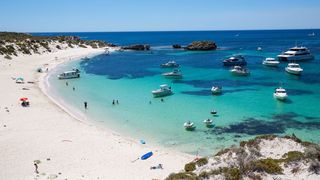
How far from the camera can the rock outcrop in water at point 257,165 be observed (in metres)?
16.6

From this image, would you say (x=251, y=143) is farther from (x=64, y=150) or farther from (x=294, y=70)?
(x=294, y=70)

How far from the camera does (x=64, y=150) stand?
86.9ft

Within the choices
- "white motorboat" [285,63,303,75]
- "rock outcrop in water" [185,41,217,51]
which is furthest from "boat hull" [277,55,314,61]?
"rock outcrop in water" [185,41,217,51]

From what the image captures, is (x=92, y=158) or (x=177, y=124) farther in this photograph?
(x=177, y=124)

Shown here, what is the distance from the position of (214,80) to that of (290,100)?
18.9 metres

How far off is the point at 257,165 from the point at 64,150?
612 inches

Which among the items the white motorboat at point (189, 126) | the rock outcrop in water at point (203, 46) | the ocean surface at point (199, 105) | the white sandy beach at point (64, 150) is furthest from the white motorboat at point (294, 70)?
the rock outcrop in water at point (203, 46)

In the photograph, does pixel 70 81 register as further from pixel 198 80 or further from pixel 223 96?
pixel 223 96

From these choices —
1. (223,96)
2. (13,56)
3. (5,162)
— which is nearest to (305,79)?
(223,96)

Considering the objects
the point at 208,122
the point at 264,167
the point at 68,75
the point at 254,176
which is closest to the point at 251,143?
the point at 264,167

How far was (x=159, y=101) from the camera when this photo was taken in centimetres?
4522

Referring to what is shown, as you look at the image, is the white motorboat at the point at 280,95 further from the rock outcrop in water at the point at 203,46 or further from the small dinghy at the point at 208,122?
the rock outcrop in water at the point at 203,46

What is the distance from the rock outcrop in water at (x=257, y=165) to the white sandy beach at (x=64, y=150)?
14.2 feet

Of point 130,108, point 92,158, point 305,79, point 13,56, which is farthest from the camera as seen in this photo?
point 13,56
